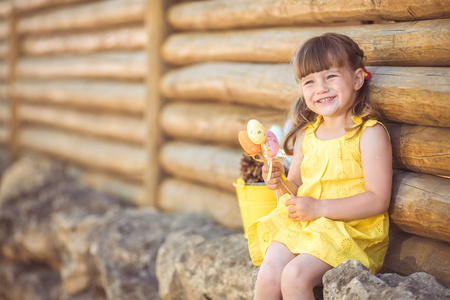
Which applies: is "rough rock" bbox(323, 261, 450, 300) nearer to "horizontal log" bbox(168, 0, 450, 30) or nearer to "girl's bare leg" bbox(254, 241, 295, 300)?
"girl's bare leg" bbox(254, 241, 295, 300)

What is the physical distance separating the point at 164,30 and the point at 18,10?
3887 mm

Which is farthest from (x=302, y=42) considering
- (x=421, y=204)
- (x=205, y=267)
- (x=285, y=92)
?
(x=205, y=267)

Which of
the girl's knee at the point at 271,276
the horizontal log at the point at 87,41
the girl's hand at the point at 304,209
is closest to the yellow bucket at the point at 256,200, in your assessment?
the girl's hand at the point at 304,209

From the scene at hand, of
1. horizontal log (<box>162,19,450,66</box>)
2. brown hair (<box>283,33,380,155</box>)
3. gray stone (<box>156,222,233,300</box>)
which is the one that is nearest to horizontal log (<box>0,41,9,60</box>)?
horizontal log (<box>162,19,450,66</box>)

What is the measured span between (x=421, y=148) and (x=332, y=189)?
0.45 m

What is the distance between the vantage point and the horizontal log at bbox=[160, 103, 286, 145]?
13.2 ft

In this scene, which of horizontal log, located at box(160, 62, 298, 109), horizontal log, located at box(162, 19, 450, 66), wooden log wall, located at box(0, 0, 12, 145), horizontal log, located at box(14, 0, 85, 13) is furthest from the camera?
wooden log wall, located at box(0, 0, 12, 145)

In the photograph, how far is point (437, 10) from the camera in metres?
2.56

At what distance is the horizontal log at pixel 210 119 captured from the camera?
4.02m

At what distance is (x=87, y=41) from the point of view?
6598mm

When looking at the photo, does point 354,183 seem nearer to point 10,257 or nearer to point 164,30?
point 164,30

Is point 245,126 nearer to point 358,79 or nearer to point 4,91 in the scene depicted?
point 358,79

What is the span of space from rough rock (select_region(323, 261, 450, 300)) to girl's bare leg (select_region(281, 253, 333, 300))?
55 mm

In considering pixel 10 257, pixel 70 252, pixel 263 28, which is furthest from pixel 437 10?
pixel 10 257
